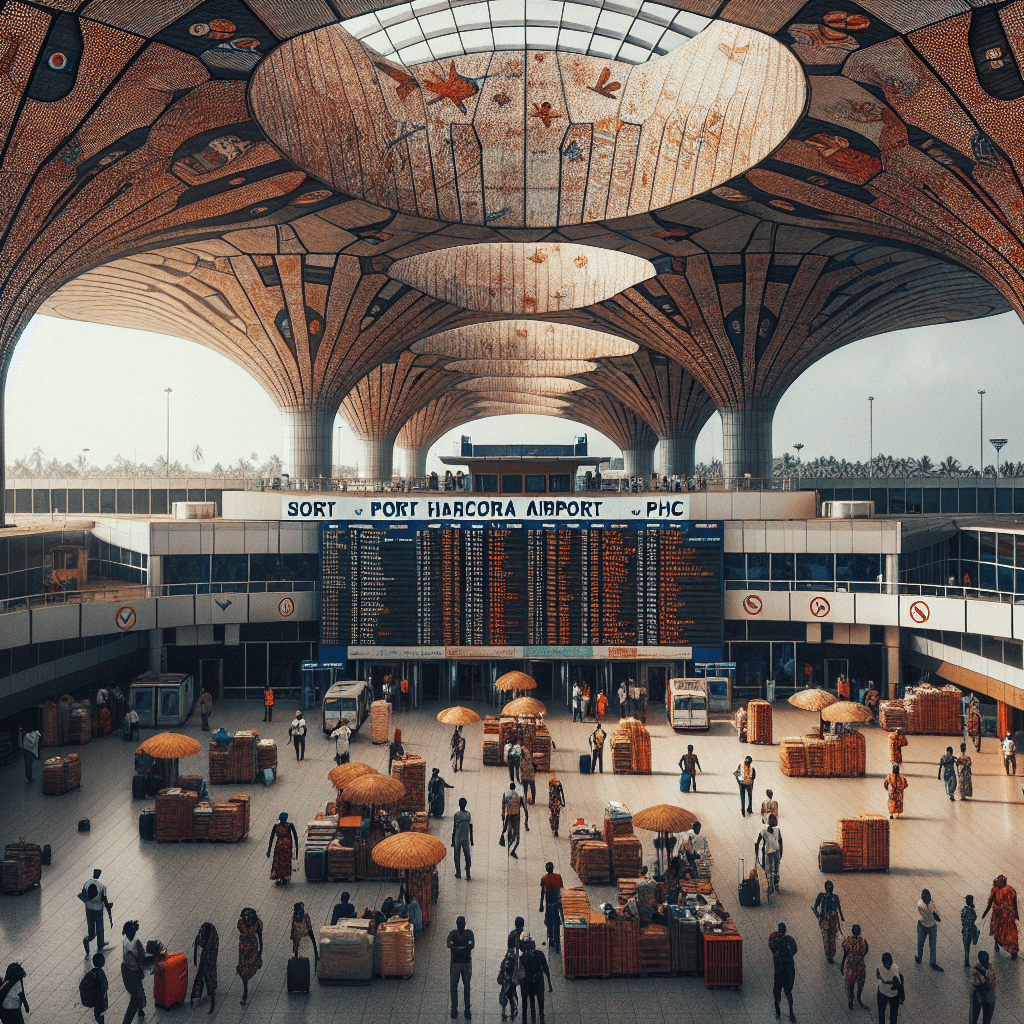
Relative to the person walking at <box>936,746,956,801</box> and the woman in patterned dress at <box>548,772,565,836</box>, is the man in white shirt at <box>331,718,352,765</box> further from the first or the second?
the person walking at <box>936,746,956,801</box>

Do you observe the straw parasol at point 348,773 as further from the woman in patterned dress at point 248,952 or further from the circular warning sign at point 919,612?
the circular warning sign at point 919,612

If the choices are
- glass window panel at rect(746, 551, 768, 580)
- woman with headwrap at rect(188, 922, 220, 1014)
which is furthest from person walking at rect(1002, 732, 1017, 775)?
woman with headwrap at rect(188, 922, 220, 1014)

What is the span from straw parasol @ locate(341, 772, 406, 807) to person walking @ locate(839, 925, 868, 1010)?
7.54m

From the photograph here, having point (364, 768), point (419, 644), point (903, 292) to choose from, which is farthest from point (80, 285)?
point (903, 292)

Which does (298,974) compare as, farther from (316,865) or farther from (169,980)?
(316,865)

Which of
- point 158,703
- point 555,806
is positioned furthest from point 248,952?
point 158,703

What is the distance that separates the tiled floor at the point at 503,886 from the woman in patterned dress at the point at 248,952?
0.88 feet

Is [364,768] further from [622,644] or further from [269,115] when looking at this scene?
[269,115]

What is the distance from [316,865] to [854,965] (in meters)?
8.43

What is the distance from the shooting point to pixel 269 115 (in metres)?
22.7

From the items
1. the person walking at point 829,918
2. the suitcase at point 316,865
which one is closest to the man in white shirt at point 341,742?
the suitcase at point 316,865

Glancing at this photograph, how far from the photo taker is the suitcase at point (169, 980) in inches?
456

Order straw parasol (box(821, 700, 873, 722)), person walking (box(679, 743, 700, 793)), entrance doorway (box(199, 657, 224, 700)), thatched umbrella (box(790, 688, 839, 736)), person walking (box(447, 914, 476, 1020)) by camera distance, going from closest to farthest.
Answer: person walking (box(447, 914, 476, 1020)), person walking (box(679, 743, 700, 793)), straw parasol (box(821, 700, 873, 722)), thatched umbrella (box(790, 688, 839, 736)), entrance doorway (box(199, 657, 224, 700))

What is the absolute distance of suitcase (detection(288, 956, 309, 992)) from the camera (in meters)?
12.0
